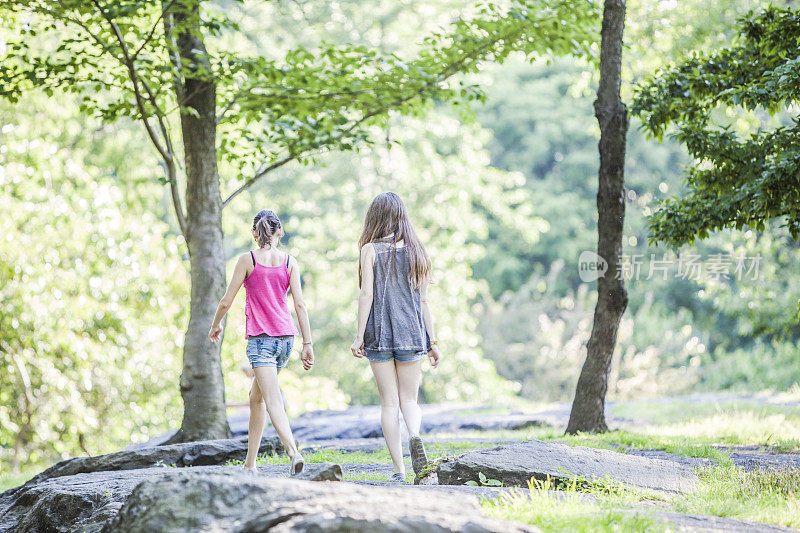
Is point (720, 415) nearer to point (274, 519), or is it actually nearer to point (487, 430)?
point (487, 430)

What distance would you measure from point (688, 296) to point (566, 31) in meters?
21.5

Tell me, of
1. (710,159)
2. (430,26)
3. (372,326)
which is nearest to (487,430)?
(710,159)

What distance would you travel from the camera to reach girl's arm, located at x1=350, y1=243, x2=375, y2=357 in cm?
584

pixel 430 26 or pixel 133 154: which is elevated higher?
pixel 430 26

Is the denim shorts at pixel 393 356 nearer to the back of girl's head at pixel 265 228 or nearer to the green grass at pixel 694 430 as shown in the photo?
the back of girl's head at pixel 265 228

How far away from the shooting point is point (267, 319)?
19.7 ft

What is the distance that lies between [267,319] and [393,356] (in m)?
0.96

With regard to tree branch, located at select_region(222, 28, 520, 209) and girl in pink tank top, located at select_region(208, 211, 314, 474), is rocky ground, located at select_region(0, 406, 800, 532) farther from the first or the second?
tree branch, located at select_region(222, 28, 520, 209)

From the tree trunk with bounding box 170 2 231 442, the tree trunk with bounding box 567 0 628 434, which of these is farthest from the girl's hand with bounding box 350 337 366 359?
the tree trunk with bounding box 567 0 628 434

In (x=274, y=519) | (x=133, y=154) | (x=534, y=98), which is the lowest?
(x=274, y=519)

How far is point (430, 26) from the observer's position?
24.2 metres

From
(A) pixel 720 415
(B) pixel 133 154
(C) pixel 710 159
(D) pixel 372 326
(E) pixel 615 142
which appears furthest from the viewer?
(B) pixel 133 154

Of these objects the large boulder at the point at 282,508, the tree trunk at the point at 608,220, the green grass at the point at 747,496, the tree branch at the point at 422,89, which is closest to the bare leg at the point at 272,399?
the large boulder at the point at 282,508

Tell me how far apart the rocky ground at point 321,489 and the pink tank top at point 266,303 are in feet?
3.62
